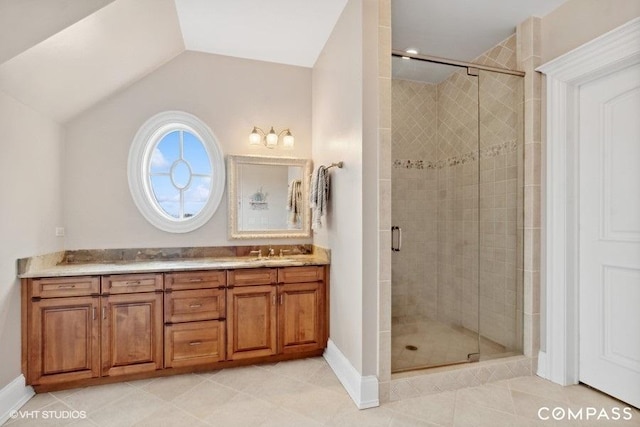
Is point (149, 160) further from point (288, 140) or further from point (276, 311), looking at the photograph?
point (276, 311)

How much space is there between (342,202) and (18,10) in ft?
7.25

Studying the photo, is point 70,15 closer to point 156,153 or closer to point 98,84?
point 98,84

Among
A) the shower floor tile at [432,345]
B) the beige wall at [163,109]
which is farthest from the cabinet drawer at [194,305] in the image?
the shower floor tile at [432,345]

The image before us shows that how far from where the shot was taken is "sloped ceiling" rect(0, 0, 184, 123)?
2.06 meters

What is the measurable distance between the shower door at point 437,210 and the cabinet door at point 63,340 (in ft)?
7.63

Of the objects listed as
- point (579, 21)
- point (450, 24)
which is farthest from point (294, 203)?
point (579, 21)

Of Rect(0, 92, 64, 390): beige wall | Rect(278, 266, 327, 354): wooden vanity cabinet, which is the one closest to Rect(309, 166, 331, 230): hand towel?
Rect(278, 266, 327, 354): wooden vanity cabinet

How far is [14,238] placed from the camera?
2.26 m

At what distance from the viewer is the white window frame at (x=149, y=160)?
3043 millimetres

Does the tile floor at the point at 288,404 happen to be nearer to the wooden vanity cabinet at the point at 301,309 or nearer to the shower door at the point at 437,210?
the wooden vanity cabinet at the point at 301,309

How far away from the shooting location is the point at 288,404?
2229 millimetres

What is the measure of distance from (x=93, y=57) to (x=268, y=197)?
1.77 metres

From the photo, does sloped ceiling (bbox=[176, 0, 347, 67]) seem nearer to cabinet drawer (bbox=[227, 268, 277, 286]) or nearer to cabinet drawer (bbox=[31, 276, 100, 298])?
cabinet drawer (bbox=[227, 268, 277, 286])

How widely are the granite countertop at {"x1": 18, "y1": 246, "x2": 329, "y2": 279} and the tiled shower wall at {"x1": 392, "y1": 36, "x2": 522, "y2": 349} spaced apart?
905 mm
